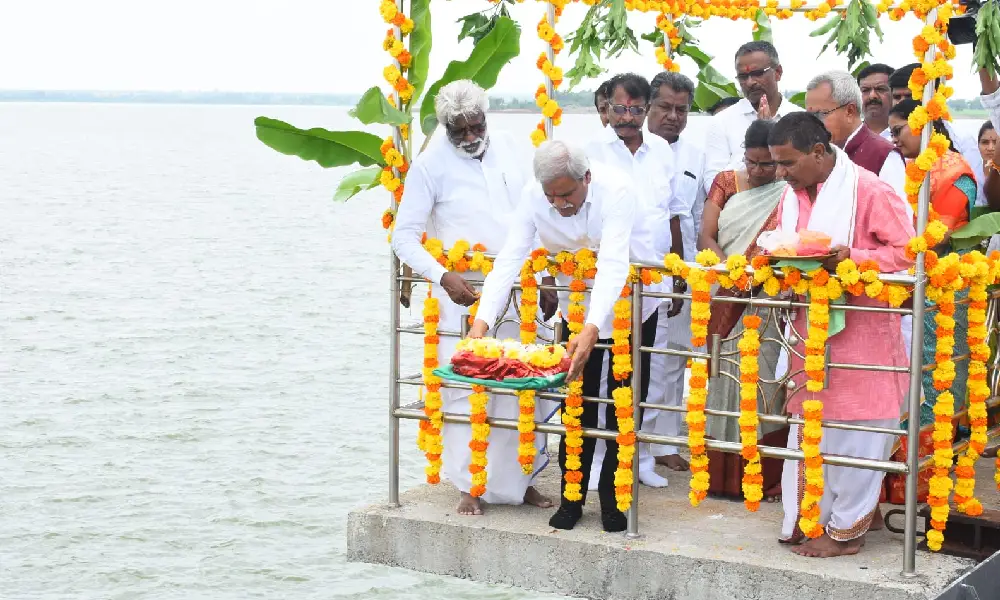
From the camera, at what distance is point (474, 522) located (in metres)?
7.08

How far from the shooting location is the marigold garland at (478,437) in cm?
709

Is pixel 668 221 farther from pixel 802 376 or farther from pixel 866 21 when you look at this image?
pixel 866 21

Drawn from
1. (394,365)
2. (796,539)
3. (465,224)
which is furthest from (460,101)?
(796,539)

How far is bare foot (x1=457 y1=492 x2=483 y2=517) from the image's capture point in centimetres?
722

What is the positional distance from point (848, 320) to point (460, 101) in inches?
80.9

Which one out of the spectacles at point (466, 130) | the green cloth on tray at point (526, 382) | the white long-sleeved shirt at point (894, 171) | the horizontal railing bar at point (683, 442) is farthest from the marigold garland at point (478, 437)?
the white long-sleeved shirt at point (894, 171)

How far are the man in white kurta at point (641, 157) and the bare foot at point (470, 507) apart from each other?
0.65 m

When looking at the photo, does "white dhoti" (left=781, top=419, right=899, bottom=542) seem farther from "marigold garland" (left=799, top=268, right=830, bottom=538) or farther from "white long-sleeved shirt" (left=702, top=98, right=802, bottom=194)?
"white long-sleeved shirt" (left=702, top=98, right=802, bottom=194)

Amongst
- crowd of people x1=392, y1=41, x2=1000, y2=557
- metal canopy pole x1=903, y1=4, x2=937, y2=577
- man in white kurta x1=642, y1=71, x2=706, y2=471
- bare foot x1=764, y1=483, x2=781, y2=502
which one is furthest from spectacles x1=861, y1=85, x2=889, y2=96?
bare foot x1=764, y1=483, x2=781, y2=502

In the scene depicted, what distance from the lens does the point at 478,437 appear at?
23.3 ft

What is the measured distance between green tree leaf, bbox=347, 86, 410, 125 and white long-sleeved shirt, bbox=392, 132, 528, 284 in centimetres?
23

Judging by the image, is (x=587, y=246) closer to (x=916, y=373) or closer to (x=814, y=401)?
(x=814, y=401)

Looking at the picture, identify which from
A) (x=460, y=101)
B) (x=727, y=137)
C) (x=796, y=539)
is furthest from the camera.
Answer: (x=727, y=137)

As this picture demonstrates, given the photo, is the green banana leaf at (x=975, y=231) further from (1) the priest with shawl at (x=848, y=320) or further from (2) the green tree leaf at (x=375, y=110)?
(2) the green tree leaf at (x=375, y=110)
